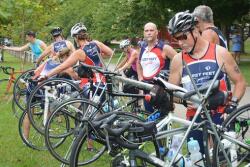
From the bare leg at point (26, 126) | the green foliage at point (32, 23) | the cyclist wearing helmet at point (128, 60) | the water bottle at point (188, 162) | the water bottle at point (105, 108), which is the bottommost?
the bare leg at point (26, 126)

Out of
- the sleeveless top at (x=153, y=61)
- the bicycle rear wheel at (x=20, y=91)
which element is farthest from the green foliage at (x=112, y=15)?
the sleeveless top at (x=153, y=61)

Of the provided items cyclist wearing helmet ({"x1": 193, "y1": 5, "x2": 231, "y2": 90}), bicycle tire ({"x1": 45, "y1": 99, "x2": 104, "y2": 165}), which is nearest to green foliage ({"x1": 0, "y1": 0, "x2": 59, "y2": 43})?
bicycle tire ({"x1": 45, "y1": 99, "x2": 104, "y2": 165})

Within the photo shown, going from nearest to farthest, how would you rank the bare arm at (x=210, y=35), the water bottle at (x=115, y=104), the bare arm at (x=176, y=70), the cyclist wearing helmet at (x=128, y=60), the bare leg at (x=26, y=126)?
the bare arm at (x=176, y=70) → the bare arm at (x=210, y=35) → the water bottle at (x=115, y=104) → the bare leg at (x=26, y=126) → the cyclist wearing helmet at (x=128, y=60)

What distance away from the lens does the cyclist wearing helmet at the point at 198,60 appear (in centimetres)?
491

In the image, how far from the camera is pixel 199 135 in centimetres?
489

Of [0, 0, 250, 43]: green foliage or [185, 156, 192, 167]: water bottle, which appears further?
[0, 0, 250, 43]: green foliage

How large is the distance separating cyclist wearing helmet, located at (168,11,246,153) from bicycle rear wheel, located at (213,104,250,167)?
0.55 ft

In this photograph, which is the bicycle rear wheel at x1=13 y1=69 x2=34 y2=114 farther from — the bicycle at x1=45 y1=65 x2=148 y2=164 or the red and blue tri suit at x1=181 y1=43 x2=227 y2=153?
the red and blue tri suit at x1=181 y1=43 x2=227 y2=153

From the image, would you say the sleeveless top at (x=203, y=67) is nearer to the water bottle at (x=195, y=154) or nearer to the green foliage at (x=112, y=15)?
the water bottle at (x=195, y=154)

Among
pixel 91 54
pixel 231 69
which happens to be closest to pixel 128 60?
pixel 91 54

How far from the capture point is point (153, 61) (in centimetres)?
758

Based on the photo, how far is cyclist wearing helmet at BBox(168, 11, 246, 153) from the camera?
4913mm

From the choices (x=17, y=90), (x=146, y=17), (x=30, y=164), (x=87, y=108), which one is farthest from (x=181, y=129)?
(x=146, y=17)

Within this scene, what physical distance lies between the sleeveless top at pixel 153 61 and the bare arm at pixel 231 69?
240cm
